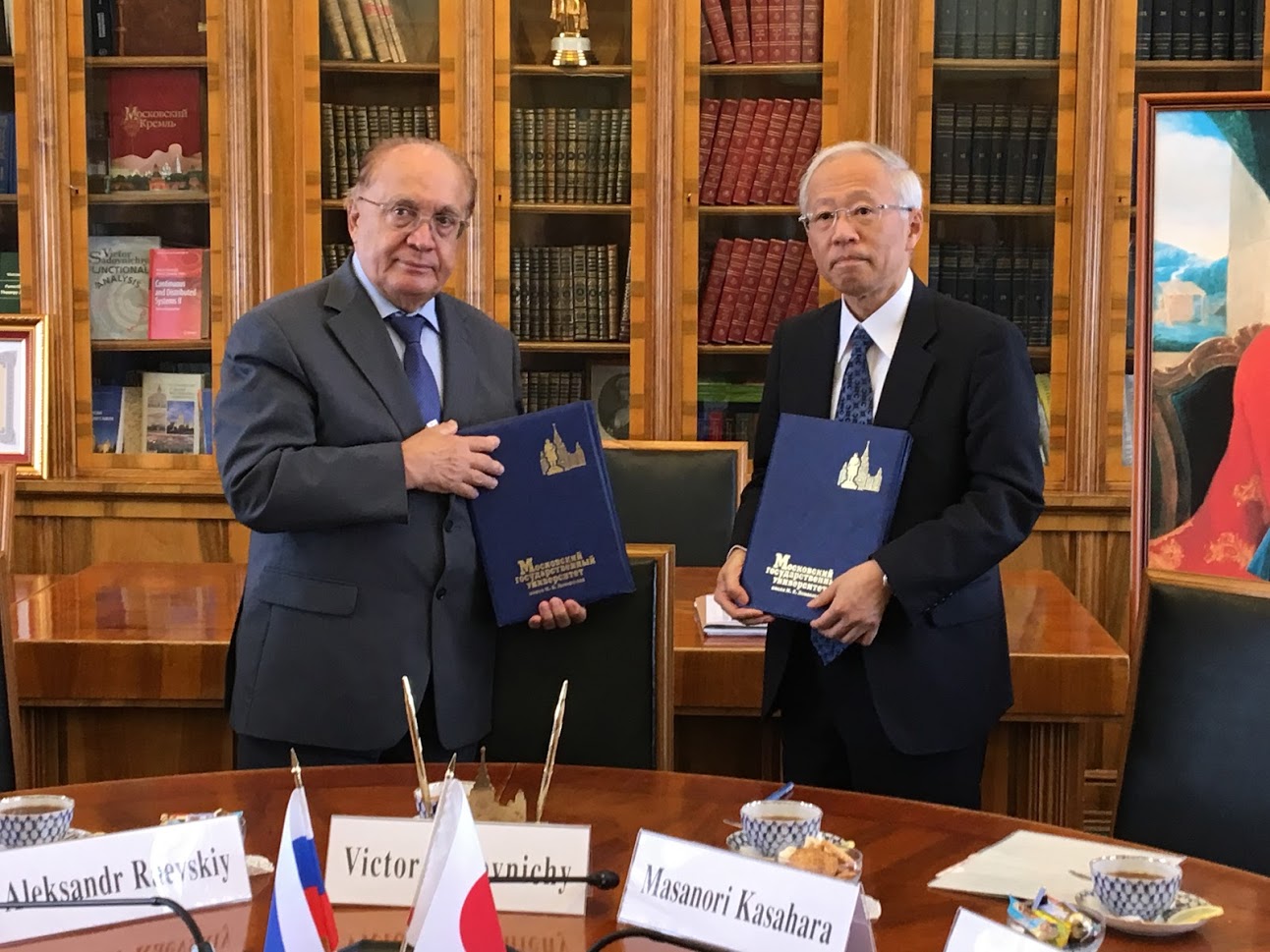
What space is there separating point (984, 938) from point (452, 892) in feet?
1.25

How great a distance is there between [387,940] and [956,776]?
1.17 meters

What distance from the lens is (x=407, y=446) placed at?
2084 mm

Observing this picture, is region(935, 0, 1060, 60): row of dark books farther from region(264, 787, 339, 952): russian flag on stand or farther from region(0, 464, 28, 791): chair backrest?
region(264, 787, 339, 952): russian flag on stand

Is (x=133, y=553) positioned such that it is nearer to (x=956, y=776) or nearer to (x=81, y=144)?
(x=81, y=144)

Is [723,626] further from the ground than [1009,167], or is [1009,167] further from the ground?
[1009,167]

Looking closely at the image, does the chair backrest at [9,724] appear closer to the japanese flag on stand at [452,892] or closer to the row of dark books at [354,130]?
the japanese flag on stand at [452,892]

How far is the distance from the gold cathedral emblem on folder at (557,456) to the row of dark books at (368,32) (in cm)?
250

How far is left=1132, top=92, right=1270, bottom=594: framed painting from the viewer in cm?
265

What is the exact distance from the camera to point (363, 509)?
2033 mm

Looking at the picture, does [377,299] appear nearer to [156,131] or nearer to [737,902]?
[737,902]

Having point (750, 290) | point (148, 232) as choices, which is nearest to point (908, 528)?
point (750, 290)

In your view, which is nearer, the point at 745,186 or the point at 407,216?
the point at 407,216

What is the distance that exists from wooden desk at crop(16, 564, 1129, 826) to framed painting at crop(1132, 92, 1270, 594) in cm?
28

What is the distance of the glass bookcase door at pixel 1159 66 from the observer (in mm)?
4156
